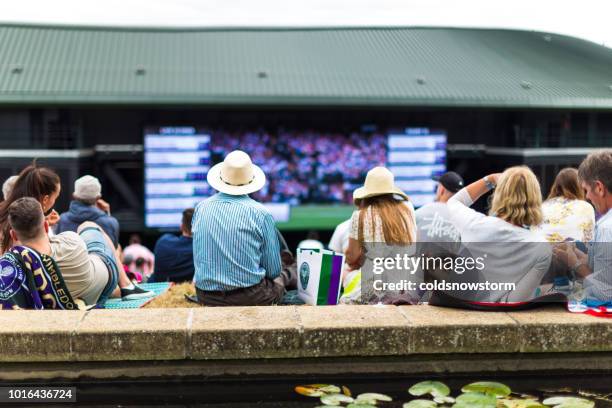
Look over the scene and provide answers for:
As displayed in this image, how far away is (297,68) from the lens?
23.3 meters

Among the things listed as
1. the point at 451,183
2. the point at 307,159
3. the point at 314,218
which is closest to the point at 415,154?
the point at 307,159

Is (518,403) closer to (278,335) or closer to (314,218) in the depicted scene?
(278,335)

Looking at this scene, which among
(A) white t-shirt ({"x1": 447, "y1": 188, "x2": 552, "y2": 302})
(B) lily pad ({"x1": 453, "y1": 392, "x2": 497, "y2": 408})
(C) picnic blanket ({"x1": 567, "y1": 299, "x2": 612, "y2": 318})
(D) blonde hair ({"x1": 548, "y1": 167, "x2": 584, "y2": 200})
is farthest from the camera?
(D) blonde hair ({"x1": 548, "y1": 167, "x2": 584, "y2": 200})

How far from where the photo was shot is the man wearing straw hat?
4.57m

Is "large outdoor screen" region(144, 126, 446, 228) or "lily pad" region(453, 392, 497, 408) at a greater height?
"large outdoor screen" region(144, 126, 446, 228)

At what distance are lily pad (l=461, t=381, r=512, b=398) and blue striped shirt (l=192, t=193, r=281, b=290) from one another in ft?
5.04

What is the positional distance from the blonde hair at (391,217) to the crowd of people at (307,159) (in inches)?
668

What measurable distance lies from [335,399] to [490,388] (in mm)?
735

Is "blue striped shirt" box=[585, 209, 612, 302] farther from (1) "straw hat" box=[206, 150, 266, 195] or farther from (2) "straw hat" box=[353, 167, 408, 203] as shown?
(1) "straw hat" box=[206, 150, 266, 195]

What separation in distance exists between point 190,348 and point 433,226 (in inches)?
136

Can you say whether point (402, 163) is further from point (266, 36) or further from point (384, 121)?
point (266, 36)

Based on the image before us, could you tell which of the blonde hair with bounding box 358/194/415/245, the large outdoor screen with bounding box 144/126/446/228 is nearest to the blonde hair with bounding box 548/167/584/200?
the blonde hair with bounding box 358/194/415/245

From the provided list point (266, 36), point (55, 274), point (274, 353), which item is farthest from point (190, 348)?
point (266, 36)

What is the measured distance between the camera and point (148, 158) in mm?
21203
